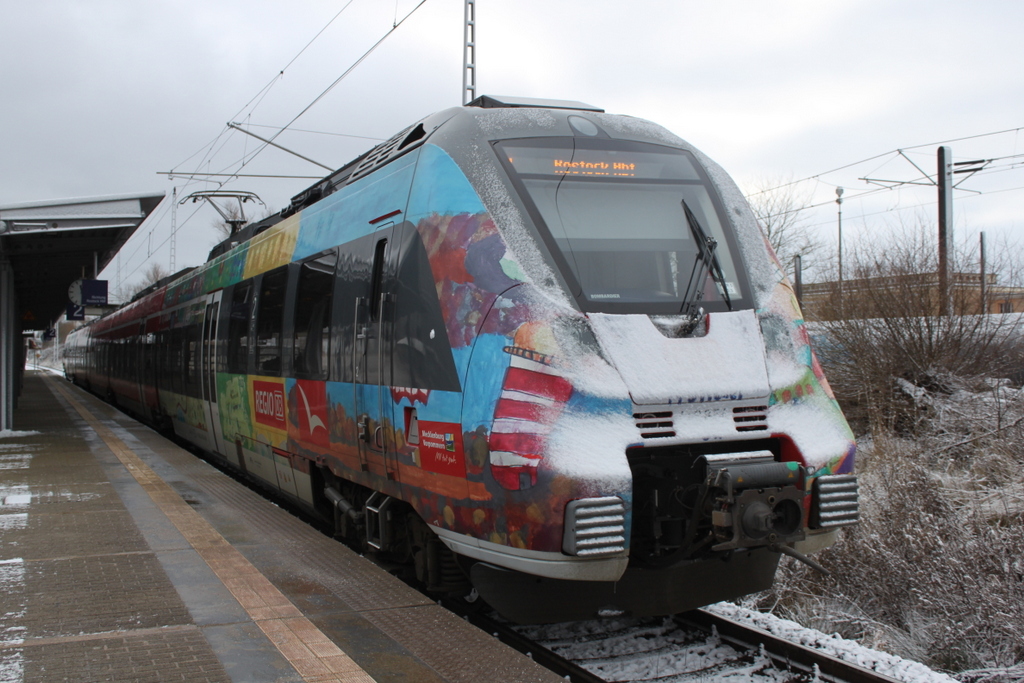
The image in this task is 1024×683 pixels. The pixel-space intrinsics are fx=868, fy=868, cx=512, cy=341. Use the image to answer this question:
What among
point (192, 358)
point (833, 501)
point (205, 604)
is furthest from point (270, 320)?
point (833, 501)

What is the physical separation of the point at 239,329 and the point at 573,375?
6.26m

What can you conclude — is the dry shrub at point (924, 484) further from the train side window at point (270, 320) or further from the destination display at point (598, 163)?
the train side window at point (270, 320)

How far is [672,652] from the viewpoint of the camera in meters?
5.12

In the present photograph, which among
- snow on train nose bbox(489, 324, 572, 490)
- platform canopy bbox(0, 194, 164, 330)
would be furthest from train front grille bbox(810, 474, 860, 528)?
platform canopy bbox(0, 194, 164, 330)

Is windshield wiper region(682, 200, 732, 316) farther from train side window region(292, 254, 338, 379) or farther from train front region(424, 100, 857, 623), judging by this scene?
train side window region(292, 254, 338, 379)

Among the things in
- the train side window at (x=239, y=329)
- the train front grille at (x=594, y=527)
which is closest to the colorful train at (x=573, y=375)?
the train front grille at (x=594, y=527)

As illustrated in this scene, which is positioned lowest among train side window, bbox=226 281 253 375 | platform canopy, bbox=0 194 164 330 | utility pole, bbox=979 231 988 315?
train side window, bbox=226 281 253 375

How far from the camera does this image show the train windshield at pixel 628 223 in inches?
195

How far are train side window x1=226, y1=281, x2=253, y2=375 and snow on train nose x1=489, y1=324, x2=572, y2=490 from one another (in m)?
5.51

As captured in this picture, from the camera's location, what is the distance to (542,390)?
4363mm

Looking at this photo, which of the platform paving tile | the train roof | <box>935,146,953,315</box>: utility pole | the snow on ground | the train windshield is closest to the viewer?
the platform paving tile

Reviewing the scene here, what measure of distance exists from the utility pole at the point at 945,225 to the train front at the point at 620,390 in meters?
10.1

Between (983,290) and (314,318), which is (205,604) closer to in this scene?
(314,318)

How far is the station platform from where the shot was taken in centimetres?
383
